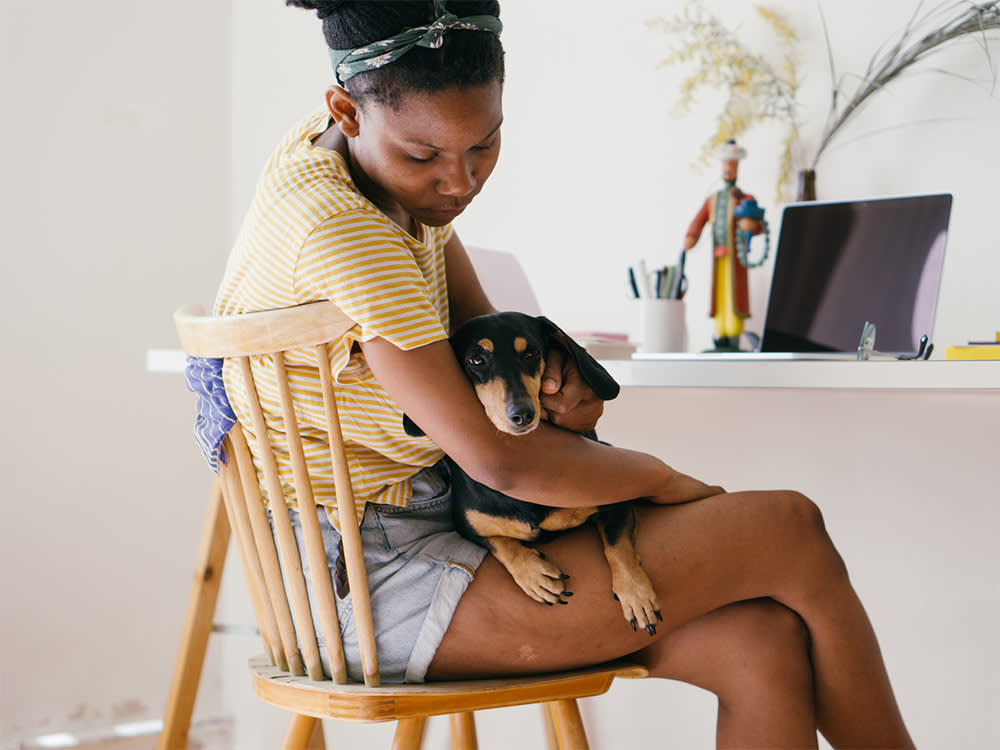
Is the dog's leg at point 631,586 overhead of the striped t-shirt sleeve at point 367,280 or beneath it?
beneath

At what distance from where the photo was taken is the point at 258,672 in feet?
Answer: 3.39

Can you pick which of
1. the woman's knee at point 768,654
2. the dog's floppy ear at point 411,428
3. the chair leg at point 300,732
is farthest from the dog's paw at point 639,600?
the chair leg at point 300,732

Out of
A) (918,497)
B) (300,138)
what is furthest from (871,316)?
(300,138)

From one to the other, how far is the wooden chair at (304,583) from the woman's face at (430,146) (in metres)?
0.16

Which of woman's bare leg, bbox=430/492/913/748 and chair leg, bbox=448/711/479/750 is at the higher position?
woman's bare leg, bbox=430/492/913/748

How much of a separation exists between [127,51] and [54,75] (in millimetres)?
189

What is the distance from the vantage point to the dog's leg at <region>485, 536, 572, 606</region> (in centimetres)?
90

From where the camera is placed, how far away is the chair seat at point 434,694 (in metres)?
0.89

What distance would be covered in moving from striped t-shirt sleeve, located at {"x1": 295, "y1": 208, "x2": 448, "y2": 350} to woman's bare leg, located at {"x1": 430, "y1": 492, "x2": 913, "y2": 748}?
268 millimetres

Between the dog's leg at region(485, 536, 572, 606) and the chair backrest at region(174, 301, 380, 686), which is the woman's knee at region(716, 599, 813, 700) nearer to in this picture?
the dog's leg at region(485, 536, 572, 606)

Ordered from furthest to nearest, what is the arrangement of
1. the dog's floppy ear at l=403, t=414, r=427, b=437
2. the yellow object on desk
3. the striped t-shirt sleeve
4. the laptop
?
the laptop → the yellow object on desk → the dog's floppy ear at l=403, t=414, r=427, b=437 → the striped t-shirt sleeve

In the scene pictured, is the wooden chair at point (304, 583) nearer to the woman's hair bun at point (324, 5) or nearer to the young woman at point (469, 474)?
the young woman at point (469, 474)

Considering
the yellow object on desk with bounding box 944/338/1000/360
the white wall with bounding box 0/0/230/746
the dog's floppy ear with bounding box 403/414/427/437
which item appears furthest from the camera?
the white wall with bounding box 0/0/230/746

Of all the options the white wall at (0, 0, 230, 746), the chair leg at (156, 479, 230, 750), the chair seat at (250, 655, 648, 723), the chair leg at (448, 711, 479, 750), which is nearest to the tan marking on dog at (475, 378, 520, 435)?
the chair seat at (250, 655, 648, 723)
